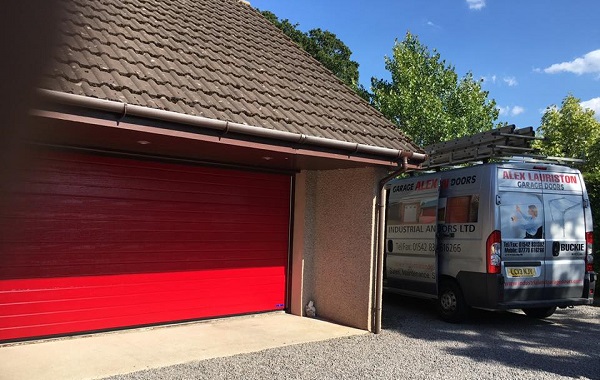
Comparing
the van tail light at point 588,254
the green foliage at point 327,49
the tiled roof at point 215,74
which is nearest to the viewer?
the tiled roof at point 215,74

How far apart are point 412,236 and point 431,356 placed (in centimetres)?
335

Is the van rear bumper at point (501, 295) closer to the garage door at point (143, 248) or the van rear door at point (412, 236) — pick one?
the van rear door at point (412, 236)

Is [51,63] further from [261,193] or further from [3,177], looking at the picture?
[261,193]

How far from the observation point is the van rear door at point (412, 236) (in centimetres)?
894

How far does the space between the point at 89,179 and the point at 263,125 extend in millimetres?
2398

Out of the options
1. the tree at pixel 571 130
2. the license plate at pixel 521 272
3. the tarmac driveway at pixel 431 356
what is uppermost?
the tree at pixel 571 130

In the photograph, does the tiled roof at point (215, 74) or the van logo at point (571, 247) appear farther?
the van logo at point (571, 247)

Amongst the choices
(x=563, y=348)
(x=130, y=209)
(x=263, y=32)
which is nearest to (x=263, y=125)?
(x=130, y=209)

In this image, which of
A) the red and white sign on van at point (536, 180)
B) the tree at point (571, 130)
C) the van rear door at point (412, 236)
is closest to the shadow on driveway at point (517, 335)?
the van rear door at point (412, 236)

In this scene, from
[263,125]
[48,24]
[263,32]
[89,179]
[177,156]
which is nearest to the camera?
→ [48,24]

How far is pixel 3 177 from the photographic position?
81 centimetres

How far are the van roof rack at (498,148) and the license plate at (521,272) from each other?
5.79 ft

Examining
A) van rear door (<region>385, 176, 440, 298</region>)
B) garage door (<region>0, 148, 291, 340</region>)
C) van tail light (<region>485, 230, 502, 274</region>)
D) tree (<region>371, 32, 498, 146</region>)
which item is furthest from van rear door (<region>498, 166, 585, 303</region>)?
tree (<region>371, 32, 498, 146</region>)

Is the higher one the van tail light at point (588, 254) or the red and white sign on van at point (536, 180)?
the red and white sign on van at point (536, 180)
